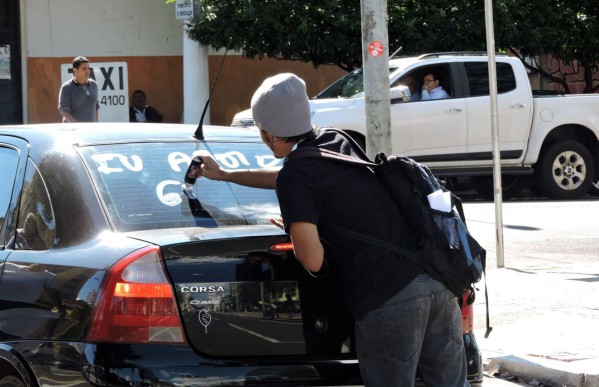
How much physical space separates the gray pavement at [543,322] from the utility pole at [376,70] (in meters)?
1.60

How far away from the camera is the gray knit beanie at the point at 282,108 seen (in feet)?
12.6

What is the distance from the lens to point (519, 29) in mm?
17953

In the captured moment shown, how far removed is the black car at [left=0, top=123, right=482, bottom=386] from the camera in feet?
12.8

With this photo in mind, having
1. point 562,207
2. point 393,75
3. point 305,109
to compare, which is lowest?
point 562,207

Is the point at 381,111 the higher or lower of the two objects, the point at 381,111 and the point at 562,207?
the higher

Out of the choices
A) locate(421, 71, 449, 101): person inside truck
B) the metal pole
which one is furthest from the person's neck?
locate(421, 71, 449, 101): person inside truck

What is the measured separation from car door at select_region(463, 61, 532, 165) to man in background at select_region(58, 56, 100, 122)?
5692mm

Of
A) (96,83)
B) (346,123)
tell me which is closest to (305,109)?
(96,83)

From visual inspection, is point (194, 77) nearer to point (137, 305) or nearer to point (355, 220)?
point (137, 305)

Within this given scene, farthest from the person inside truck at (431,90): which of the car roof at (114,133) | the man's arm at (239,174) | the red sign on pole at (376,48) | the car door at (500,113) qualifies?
the man's arm at (239,174)

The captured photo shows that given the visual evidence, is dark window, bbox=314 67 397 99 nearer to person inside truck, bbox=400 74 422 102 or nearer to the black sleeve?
person inside truck, bbox=400 74 422 102

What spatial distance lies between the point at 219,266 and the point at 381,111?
504 cm

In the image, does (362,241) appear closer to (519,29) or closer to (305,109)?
(305,109)

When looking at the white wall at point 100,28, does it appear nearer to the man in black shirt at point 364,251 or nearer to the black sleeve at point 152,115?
the black sleeve at point 152,115
